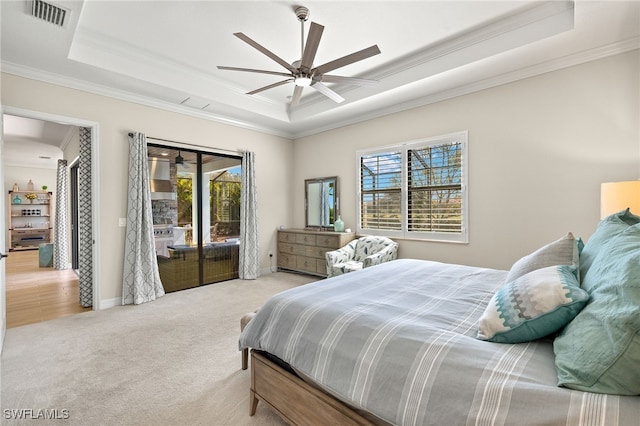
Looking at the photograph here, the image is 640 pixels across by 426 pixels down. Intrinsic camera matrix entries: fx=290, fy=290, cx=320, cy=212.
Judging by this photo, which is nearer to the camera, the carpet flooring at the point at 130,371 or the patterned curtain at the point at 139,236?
the carpet flooring at the point at 130,371

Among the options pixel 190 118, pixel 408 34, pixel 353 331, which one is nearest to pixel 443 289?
pixel 353 331

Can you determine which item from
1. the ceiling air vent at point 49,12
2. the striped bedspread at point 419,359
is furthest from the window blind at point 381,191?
the ceiling air vent at point 49,12

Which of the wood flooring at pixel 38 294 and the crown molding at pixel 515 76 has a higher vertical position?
the crown molding at pixel 515 76

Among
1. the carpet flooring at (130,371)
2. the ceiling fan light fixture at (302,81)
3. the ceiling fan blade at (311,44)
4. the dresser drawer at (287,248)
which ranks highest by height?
the ceiling fan blade at (311,44)

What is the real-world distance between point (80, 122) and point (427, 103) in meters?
4.73

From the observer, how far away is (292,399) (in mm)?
1546

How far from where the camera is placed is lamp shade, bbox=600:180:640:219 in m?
2.29

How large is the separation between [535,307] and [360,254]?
3586mm

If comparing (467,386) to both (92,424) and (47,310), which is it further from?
(47,310)

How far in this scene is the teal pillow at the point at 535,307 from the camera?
1114 millimetres

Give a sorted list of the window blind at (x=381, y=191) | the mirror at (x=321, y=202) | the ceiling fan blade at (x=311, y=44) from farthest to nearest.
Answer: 1. the mirror at (x=321, y=202)
2. the window blind at (x=381, y=191)
3. the ceiling fan blade at (x=311, y=44)

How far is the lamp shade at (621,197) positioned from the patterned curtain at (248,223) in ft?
15.6

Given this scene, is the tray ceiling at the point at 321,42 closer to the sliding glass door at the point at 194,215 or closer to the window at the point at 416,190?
the window at the point at 416,190

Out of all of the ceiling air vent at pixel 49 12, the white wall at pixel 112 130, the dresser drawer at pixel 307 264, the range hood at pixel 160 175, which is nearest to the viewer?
the ceiling air vent at pixel 49 12
